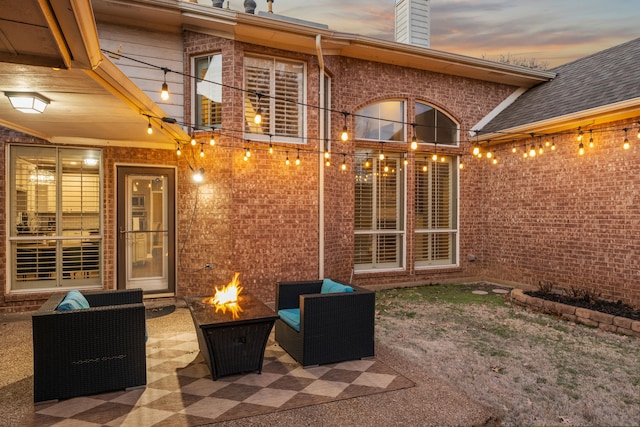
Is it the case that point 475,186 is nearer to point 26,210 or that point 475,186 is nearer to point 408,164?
point 408,164

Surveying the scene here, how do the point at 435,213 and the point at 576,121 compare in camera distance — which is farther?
the point at 435,213

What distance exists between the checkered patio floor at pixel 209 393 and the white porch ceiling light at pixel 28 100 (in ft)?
9.03

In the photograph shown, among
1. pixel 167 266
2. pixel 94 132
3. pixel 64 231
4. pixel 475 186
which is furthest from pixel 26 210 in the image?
pixel 475 186

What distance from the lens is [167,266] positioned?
23.1ft

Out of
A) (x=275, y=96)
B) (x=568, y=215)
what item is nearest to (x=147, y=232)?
(x=275, y=96)

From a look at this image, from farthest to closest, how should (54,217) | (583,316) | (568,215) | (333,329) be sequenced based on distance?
(568,215)
(54,217)
(583,316)
(333,329)

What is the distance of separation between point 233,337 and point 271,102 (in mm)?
4496

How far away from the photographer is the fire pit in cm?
375

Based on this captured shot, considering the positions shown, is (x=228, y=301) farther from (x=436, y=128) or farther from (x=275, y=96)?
(x=436, y=128)

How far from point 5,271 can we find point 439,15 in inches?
415

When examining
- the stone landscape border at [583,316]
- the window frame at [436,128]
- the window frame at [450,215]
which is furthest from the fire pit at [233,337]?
the window frame at [436,128]

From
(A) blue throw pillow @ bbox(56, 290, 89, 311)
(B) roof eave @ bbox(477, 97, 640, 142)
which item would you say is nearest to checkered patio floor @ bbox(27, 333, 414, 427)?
(A) blue throw pillow @ bbox(56, 290, 89, 311)

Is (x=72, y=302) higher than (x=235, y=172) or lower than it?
lower

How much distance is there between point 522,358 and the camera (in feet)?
14.8
